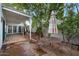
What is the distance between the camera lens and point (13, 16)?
287 centimetres

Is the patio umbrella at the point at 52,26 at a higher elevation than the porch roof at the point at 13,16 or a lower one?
lower

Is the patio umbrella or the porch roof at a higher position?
the porch roof

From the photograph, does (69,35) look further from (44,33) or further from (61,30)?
(44,33)

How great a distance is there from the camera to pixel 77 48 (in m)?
2.88

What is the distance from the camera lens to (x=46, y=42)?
2902 millimetres

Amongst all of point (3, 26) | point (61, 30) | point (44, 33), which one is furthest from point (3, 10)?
point (61, 30)

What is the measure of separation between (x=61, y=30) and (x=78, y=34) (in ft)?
0.88

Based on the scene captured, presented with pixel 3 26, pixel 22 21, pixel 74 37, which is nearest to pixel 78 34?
pixel 74 37

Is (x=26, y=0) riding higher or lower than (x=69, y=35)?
higher

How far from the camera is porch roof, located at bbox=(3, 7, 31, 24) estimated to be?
2.86m


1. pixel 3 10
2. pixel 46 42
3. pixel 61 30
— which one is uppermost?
pixel 3 10

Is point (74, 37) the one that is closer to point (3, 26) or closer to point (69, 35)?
point (69, 35)

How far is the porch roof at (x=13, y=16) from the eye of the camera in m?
2.86

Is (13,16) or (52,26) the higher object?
(13,16)
